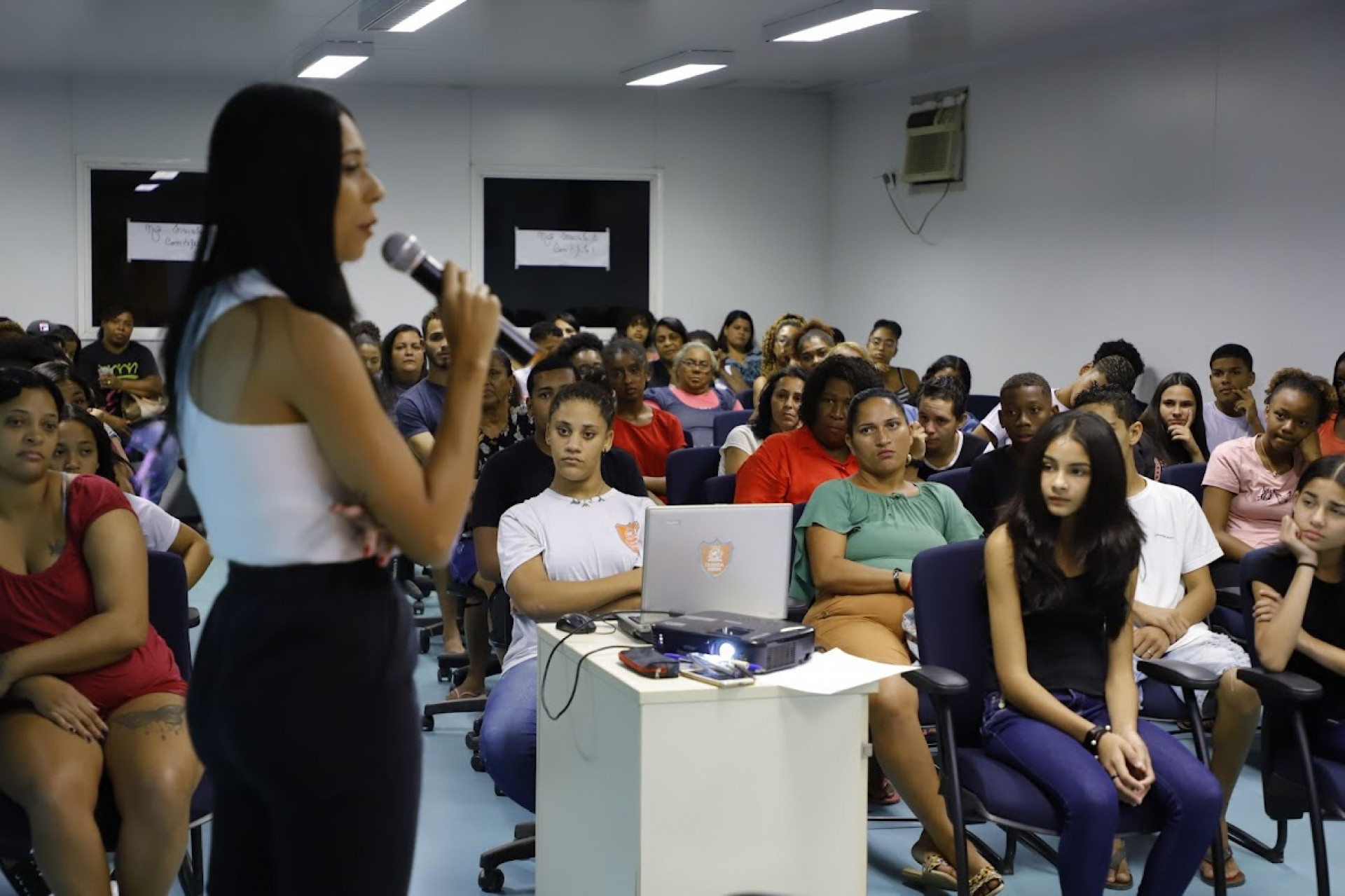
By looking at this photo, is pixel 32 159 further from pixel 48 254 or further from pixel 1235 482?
pixel 1235 482

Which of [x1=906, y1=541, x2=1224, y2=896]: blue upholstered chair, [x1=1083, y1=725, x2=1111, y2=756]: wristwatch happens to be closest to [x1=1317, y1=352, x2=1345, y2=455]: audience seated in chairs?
[x1=906, y1=541, x2=1224, y2=896]: blue upholstered chair

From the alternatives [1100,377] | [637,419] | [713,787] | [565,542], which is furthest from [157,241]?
[713,787]

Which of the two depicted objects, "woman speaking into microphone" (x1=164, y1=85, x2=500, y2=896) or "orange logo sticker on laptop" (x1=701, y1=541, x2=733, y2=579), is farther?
"orange logo sticker on laptop" (x1=701, y1=541, x2=733, y2=579)

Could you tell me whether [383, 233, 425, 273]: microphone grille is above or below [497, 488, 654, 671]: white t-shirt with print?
above

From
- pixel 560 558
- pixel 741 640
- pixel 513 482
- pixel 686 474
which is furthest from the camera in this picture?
pixel 686 474

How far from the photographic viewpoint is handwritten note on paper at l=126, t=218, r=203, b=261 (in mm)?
10266

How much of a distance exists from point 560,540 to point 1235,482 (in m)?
2.65

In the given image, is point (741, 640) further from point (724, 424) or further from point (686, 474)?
point (724, 424)

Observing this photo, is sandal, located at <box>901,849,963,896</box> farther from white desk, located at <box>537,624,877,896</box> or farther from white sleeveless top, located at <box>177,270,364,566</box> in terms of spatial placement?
white sleeveless top, located at <box>177,270,364,566</box>

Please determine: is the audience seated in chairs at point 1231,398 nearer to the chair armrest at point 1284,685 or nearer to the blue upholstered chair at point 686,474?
the blue upholstered chair at point 686,474

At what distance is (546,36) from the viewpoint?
28.1ft

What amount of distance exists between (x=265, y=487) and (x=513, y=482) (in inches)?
102

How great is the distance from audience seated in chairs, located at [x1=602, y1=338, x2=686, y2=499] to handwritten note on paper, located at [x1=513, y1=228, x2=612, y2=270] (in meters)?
5.11

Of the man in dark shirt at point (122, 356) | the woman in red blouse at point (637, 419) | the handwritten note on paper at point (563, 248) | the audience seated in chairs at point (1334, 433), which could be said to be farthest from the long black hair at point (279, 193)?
the handwritten note on paper at point (563, 248)
